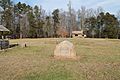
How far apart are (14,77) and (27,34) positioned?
216ft

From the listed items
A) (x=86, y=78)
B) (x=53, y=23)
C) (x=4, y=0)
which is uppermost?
(x=4, y=0)

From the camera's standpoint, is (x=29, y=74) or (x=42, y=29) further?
(x=42, y=29)

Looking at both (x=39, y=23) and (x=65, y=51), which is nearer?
(x=65, y=51)

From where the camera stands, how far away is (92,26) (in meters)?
76.1

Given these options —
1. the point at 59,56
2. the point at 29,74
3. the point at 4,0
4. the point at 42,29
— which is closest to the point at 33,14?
the point at 42,29

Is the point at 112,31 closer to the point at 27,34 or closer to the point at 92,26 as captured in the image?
the point at 92,26

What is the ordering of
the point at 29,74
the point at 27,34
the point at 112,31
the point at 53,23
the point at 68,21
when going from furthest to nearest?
the point at 68,21
the point at 53,23
the point at 27,34
the point at 112,31
the point at 29,74

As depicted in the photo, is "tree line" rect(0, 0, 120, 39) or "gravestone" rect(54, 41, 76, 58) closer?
"gravestone" rect(54, 41, 76, 58)


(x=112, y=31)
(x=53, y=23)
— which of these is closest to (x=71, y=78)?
(x=112, y=31)

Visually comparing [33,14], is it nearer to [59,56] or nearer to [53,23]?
[53,23]

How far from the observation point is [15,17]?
251 ft

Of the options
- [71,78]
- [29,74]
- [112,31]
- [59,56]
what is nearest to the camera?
[71,78]

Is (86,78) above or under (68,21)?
under

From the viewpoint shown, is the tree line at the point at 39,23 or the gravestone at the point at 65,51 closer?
the gravestone at the point at 65,51
